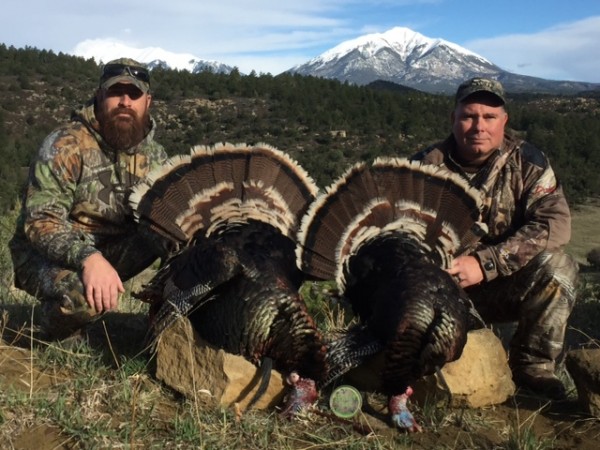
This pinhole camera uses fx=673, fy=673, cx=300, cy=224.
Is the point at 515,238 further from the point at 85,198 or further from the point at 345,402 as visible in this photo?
the point at 85,198

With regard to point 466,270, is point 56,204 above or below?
above

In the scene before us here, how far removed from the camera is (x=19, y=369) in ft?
13.1

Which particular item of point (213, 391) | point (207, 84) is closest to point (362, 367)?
point (213, 391)

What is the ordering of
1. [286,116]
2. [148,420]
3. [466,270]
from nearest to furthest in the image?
[148,420], [466,270], [286,116]

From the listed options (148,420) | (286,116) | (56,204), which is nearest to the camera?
(148,420)

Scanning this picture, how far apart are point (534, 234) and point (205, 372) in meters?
2.34

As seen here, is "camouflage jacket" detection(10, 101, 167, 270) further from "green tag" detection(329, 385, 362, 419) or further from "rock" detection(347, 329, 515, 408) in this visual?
"rock" detection(347, 329, 515, 408)

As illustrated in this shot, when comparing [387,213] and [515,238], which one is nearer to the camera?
[387,213]

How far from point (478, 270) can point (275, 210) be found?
4.50ft

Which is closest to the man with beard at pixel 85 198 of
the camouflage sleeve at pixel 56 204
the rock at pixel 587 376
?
the camouflage sleeve at pixel 56 204

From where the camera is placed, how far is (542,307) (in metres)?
4.46

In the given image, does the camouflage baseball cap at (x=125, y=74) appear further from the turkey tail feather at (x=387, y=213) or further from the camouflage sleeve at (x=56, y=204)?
the turkey tail feather at (x=387, y=213)

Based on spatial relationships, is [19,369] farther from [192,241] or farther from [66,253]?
[192,241]

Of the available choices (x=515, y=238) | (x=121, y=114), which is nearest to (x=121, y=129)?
(x=121, y=114)
